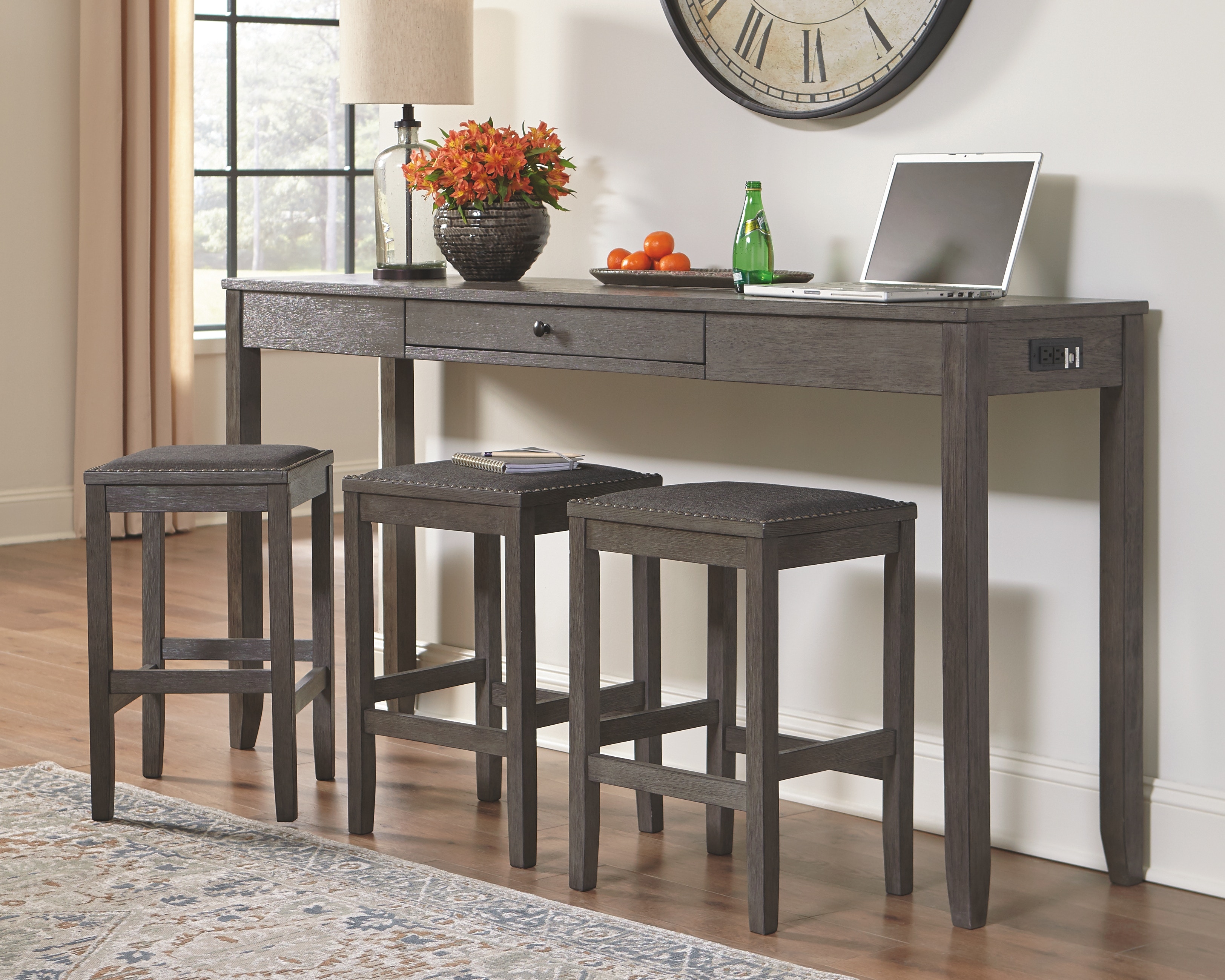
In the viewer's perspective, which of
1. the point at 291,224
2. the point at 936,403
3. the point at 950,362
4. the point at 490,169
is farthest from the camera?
the point at 291,224

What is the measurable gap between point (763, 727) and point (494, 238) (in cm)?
115

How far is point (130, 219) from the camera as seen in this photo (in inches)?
232

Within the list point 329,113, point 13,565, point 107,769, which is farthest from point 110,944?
point 329,113

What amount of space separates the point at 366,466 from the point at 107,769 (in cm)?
409

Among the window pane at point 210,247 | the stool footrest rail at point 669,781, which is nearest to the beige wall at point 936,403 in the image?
the stool footrest rail at point 669,781

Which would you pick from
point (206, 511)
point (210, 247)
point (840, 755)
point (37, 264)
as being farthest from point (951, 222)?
point (210, 247)

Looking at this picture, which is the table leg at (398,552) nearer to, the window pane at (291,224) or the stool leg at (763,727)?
the stool leg at (763,727)

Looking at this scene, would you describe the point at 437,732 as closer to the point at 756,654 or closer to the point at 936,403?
the point at 756,654

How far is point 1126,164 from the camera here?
8.77 ft

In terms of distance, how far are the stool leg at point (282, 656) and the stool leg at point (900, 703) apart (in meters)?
1.00

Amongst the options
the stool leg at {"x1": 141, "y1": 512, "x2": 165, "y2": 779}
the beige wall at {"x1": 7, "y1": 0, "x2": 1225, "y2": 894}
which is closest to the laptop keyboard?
the beige wall at {"x1": 7, "y1": 0, "x2": 1225, "y2": 894}

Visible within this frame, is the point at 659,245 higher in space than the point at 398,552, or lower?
higher

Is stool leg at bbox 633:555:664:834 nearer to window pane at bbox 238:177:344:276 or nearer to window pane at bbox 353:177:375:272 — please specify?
window pane at bbox 238:177:344:276

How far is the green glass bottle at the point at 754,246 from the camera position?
2820 millimetres
